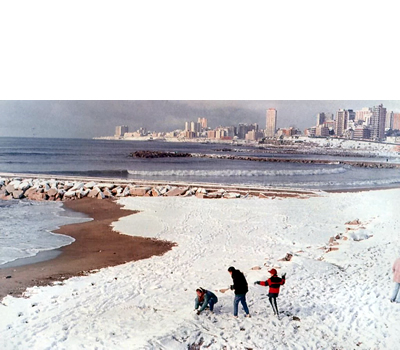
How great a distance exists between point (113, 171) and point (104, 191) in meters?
2.13

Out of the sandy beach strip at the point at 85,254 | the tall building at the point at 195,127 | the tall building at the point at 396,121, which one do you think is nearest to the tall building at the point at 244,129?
the tall building at the point at 195,127

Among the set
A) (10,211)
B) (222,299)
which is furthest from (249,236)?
(10,211)

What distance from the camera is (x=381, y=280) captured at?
176 inches

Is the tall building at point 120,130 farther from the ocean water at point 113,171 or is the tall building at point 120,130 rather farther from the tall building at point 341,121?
the tall building at point 341,121

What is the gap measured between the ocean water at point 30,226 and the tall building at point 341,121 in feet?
15.7

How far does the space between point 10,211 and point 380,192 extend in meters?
7.43

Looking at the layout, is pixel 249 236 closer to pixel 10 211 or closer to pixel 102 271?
pixel 102 271

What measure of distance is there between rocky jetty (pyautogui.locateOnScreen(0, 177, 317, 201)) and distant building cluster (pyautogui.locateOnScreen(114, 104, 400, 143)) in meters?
2.10

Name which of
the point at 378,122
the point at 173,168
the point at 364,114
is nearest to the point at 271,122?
the point at 364,114

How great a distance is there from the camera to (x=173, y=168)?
14.3m

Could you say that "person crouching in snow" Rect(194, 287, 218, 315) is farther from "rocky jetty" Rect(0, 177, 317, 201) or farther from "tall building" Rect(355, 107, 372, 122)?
"rocky jetty" Rect(0, 177, 317, 201)

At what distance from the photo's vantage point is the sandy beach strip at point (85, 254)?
4539mm

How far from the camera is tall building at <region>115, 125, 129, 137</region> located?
23.6 feet

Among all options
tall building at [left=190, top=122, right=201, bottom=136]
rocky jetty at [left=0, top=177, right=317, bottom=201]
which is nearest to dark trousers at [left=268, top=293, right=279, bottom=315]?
tall building at [left=190, top=122, right=201, bottom=136]
